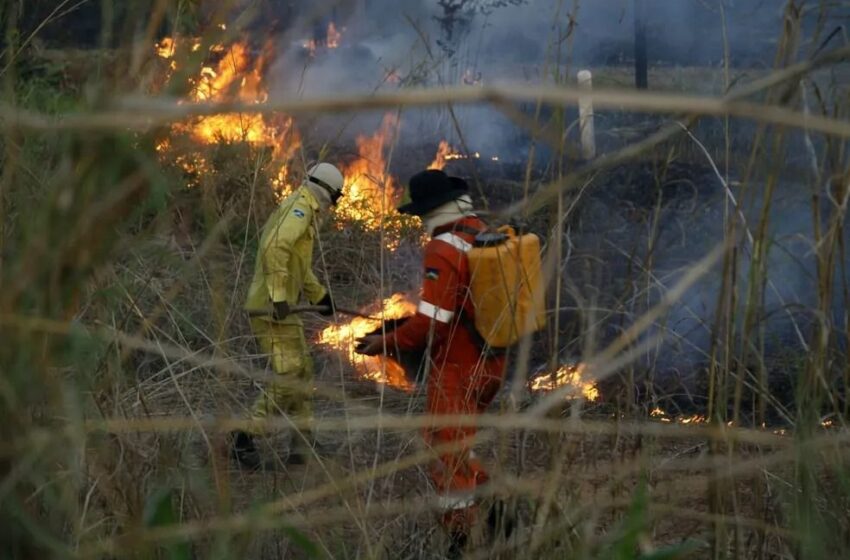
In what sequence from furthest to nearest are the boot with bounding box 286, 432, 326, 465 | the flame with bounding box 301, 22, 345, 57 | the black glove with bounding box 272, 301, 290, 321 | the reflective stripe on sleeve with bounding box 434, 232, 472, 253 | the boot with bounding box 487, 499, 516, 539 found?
the flame with bounding box 301, 22, 345, 57, the reflective stripe on sleeve with bounding box 434, 232, 472, 253, the black glove with bounding box 272, 301, 290, 321, the boot with bounding box 286, 432, 326, 465, the boot with bounding box 487, 499, 516, 539

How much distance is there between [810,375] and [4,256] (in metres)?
1.54

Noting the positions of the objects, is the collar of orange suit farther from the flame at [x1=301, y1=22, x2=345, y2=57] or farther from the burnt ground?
the flame at [x1=301, y1=22, x2=345, y2=57]

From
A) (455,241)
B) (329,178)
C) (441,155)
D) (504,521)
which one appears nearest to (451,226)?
(455,241)

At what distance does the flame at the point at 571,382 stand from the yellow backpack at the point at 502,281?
136 mm

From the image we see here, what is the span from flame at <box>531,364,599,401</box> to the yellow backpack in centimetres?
14

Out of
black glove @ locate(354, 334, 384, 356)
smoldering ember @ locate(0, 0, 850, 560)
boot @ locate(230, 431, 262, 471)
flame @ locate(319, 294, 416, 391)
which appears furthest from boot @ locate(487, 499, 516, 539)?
flame @ locate(319, 294, 416, 391)

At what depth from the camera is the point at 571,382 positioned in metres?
2.16

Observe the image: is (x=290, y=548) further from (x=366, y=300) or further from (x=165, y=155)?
(x=366, y=300)

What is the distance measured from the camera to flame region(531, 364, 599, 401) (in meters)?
2.43

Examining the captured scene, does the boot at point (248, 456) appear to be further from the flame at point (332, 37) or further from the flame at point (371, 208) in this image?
the flame at point (332, 37)

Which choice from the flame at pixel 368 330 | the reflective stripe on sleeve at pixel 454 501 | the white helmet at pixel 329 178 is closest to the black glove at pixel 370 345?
the flame at pixel 368 330

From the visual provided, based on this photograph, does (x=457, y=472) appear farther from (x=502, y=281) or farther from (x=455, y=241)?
(x=455, y=241)

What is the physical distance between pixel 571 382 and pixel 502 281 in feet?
4.71

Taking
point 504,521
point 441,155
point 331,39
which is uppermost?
point 331,39
